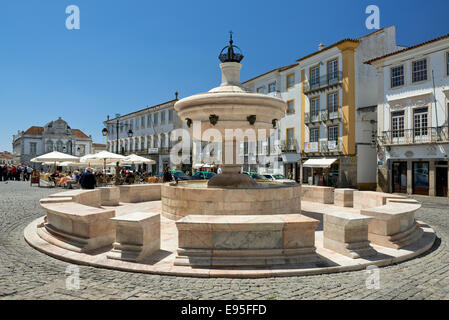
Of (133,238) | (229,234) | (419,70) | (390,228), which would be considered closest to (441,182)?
(419,70)

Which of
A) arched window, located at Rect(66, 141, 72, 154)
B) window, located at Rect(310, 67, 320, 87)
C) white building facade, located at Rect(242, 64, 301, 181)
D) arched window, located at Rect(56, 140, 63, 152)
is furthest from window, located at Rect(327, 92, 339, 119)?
arched window, located at Rect(56, 140, 63, 152)

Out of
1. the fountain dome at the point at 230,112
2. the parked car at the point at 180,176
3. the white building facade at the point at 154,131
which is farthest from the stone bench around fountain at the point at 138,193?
the white building facade at the point at 154,131

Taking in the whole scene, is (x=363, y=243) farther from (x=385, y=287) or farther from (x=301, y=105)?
(x=301, y=105)

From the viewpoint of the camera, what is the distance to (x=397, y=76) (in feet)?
72.9

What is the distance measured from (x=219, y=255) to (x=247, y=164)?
33.4 metres

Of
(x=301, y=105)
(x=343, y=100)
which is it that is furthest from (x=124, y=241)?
(x=301, y=105)

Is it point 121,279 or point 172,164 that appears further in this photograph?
point 172,164

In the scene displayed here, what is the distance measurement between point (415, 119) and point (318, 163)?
8984 mm

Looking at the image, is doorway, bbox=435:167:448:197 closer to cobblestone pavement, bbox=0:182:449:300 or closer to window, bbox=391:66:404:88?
window, bbox=391:66:404:88

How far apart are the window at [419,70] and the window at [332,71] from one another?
7.14 m

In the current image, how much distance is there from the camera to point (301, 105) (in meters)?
31.4

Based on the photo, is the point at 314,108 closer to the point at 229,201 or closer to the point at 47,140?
the point at 229,201

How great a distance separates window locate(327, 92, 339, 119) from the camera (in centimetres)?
2756
